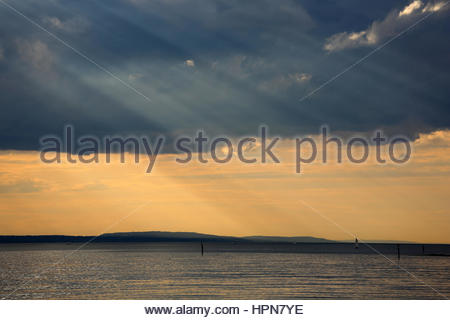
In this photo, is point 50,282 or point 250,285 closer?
point 250,285

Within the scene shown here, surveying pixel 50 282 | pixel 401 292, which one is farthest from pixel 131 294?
pixel 401 292

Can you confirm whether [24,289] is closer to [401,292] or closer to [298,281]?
[298,281]

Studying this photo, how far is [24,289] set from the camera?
206 feet

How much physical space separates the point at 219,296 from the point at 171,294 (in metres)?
5.89

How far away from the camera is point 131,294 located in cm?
5572
